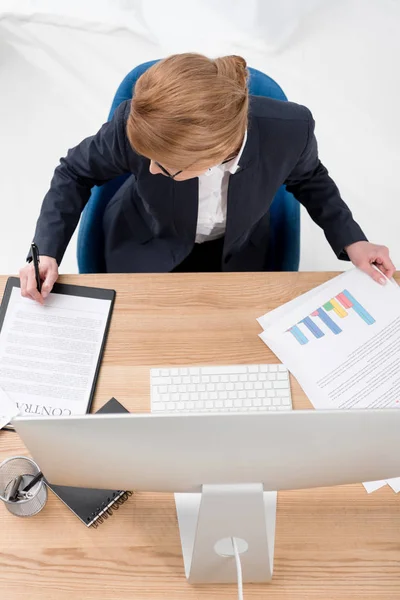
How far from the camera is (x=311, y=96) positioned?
9.07 ft

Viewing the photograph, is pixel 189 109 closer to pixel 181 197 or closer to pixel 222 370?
pixel 181 197

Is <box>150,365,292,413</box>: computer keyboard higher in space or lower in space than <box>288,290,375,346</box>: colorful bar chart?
lower

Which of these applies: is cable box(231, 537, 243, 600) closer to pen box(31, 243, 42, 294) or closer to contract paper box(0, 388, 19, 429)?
contract paper box(0, 388, 19, 429)

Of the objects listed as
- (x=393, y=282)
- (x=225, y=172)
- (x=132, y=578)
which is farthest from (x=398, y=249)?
(x=132, y=578)

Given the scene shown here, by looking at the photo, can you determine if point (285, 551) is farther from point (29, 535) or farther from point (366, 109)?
point (366, 109)

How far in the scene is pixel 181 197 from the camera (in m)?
1.47

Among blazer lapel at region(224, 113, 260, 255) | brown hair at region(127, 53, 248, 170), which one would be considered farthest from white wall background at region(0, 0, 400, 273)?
brown hair at region(127, 53, 248, 170)

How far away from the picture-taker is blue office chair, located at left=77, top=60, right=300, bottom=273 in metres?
1.61

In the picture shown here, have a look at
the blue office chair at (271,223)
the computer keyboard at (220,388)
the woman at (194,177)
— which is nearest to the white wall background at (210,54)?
the blue office chair at (271,223)

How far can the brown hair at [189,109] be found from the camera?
1.10 metres

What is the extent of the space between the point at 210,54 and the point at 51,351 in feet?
6.25

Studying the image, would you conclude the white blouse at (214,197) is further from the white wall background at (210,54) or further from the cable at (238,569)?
the white wall background at (210,54)

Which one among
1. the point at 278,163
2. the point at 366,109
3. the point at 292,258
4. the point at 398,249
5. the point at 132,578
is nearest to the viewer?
the point at 132,578

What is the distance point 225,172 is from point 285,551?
833 millimetres
